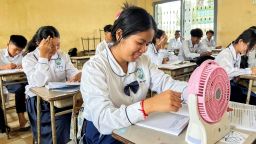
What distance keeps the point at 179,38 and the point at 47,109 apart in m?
6.30

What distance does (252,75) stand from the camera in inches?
97.8

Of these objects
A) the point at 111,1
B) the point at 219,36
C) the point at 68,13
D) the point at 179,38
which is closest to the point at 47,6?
the point at 68,13

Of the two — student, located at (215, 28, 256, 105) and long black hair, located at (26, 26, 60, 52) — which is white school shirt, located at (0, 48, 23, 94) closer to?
long black hair, located at (26, 26, 60, 52)

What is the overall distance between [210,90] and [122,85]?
0.51 metres

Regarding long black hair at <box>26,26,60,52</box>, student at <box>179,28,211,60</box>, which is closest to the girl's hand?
long black hair at <box>26,26,60,52</box>

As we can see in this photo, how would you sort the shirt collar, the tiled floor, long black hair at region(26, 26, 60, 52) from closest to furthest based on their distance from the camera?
1. the shirt collar
2. long black hair at region(26, 26, 60, 52)
3. the tiled floor

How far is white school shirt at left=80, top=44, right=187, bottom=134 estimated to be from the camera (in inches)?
39.9

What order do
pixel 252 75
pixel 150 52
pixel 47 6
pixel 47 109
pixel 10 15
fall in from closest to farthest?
pixel 47 109 < pixel 252 75 < pixel 150 52 < pixel 10 15 < pixel 47 6

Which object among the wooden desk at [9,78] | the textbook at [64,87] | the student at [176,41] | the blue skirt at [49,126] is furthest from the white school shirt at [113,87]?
the student at [176,41]

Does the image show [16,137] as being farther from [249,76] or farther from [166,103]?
[249,76]

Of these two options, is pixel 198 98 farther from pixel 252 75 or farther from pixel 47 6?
pixel 47 6

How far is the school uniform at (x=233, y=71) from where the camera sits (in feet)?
8.31

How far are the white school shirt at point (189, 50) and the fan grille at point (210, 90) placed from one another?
13.4 feet

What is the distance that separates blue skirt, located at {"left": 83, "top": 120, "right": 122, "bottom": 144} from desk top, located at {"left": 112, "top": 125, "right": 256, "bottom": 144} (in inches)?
4.5
